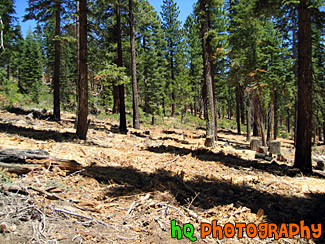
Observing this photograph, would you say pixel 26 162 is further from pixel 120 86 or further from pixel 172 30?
pixel 172 30

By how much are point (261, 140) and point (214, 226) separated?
37.8 ft

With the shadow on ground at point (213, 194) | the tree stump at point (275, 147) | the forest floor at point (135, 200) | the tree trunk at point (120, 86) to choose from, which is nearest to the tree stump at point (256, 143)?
the tree stump at point (275, 147)

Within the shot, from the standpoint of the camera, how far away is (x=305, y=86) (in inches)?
320

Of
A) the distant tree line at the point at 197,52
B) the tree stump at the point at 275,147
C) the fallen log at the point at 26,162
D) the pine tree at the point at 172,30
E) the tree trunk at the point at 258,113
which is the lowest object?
the tree stump at the point at 275,147

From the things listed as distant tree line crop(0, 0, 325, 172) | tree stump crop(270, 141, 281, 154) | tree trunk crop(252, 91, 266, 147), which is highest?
distant tree line crop(0, 0, 325, 172)

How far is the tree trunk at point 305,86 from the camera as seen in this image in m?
8.09

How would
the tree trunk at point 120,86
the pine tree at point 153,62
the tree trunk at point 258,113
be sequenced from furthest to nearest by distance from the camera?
the pine tree at point 153,62, the tree trunk at point 120,86, the tree trunk at point 258,113

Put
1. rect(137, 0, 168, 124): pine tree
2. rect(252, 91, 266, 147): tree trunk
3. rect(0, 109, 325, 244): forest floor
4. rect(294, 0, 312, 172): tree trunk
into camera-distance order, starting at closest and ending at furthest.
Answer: rect(0, 109, 325, 244): forest floor < rect(294, 0, 312, 172): tree trunk < rect(252, 91, 266, 147): tree trunk < rect(137, 0, 168, 124): pine tree

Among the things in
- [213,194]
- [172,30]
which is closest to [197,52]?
[172,30]

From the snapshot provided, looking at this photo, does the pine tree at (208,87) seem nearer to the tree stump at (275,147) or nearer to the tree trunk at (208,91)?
the tree trunk at (208,91)

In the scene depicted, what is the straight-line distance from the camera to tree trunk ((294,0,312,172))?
8.09 m

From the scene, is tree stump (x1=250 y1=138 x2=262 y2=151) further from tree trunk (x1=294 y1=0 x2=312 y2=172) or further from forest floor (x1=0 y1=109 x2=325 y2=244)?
forest floor (x1=0 y1=109 x2=325 y2=244)

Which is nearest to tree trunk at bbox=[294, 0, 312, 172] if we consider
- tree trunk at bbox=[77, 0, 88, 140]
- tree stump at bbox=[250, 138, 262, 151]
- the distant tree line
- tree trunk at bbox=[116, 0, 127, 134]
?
the distant tree line

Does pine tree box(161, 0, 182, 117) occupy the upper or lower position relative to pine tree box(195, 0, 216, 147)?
upper
